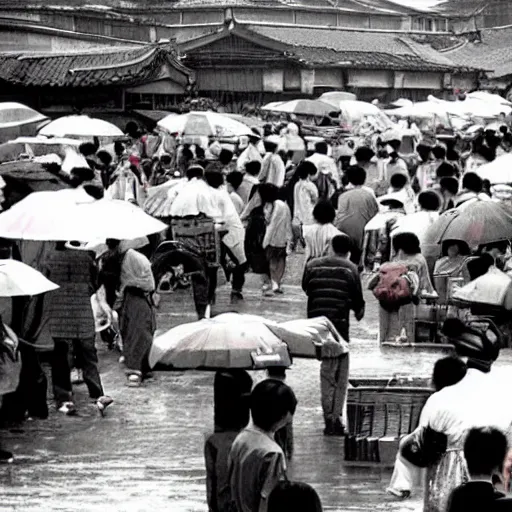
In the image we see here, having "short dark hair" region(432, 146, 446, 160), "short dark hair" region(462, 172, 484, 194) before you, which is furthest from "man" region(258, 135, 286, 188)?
"short dark hair" region(462, 172, 484, 194)

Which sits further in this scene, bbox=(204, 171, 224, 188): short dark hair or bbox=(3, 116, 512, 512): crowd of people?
bbox=(204, 171, 224, 188): short dark hair

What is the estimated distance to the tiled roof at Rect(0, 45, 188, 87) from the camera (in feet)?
103

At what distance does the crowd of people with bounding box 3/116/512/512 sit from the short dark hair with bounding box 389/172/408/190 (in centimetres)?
3

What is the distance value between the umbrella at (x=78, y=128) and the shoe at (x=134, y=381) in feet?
32.1

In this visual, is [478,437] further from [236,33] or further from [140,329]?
[236,33]

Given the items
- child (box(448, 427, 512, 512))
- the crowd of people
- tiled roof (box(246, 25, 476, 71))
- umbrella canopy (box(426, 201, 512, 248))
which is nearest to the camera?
child (box(448, 427, 512, 512))

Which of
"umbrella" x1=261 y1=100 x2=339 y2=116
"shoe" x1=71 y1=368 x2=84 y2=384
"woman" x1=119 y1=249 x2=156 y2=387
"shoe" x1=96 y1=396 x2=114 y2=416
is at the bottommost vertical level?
"shoe" x1=71 y1=368 x2=84 y2=384

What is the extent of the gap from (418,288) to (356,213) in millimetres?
4636

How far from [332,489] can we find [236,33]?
34.1m

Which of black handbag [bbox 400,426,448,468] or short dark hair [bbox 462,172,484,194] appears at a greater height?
short dark hair [bbox 462,172,484,194]

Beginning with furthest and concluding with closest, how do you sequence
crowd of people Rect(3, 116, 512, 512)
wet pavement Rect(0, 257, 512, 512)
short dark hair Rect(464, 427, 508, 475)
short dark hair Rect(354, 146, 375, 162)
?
short dark hair Rect(354, 146, 375, 162) < wet pavement Rect(0, 257, 512, 512) < crowd of people Rect(3, 116, 512, 512) < short dark hair Rect(464, 427, 508, 475)

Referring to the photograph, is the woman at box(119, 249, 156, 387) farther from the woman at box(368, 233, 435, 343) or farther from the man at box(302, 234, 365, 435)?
the woman at box(368, 233, 435, 343)

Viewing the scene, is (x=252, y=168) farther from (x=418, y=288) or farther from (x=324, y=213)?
(x=418, y=288)

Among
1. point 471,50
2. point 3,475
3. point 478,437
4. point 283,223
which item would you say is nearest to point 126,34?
point 471,50
